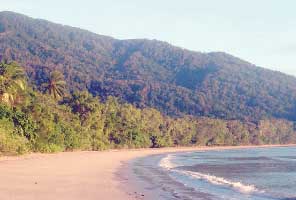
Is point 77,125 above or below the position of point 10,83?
below

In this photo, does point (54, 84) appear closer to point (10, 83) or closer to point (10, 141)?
point (10, 83)

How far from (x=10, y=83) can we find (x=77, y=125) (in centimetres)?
2010

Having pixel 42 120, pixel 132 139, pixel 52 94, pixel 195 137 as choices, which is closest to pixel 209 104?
pixel 195 137

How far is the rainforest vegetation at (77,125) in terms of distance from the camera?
2125 inches

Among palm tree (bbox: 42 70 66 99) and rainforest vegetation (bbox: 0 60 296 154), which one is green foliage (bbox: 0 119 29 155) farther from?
palm tree (bbox: 42 70 66 99)

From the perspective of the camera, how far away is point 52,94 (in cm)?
8588

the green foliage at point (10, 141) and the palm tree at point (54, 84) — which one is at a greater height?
the palm tree at point (54, 84)

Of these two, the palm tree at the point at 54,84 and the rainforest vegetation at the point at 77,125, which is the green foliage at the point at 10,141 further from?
the palm tree at the point at 54,84

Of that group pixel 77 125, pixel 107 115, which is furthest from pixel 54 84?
pixel 77 125

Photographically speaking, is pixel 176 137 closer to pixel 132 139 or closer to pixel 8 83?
pixel 132 139

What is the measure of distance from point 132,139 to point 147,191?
75494 mm

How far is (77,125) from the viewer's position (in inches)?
3002

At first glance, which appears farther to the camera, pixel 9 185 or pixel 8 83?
pixel 8 83

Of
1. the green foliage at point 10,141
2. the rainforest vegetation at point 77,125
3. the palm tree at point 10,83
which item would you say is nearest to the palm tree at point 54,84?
the rainforest vegetation at point 77,125
